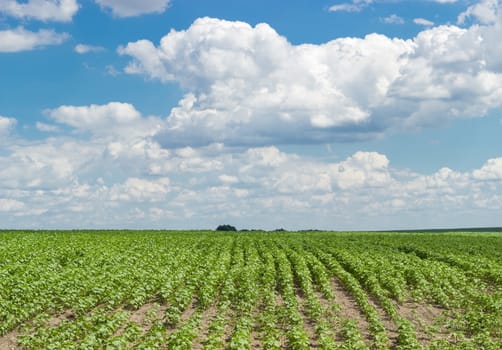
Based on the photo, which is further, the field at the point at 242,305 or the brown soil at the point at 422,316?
the brown soil at the point at 422,316

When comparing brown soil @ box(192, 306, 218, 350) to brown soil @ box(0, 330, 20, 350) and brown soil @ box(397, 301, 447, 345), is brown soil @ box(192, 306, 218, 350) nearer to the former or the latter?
brown soil @ box(0, 330, 20, 350)

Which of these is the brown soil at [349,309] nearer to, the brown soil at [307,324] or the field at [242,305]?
the field at [242,305]

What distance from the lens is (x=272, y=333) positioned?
53.9 feet

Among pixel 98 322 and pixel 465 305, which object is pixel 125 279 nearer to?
pixel 98 322

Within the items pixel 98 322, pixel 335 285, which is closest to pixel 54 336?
pixel 98 322

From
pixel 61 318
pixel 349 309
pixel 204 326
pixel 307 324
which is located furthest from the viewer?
pixel 349 309

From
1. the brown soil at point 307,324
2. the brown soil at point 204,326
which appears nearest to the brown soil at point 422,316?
the brown soil at point 307,324

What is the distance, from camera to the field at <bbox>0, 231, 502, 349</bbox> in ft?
51.3

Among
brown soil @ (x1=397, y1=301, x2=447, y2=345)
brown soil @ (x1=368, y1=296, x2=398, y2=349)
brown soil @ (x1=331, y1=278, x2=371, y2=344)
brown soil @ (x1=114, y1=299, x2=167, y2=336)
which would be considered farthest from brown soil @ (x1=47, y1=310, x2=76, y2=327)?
brown soil @ (x1=397, y1=301, x2=447, y2=345)

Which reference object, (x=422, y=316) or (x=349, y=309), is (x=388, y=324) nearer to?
(x=422, y=316)

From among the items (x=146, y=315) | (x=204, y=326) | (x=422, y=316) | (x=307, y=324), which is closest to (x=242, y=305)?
(x=204, y=326)

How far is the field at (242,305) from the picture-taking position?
1563 cm

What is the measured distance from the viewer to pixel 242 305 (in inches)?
800

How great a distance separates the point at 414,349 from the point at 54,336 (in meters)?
9.42
